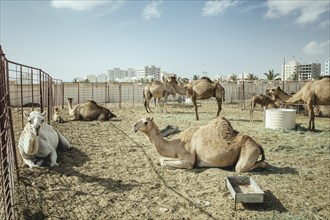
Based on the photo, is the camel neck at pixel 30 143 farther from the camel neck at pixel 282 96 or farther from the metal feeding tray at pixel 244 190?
the camel neck at pixel 282 96

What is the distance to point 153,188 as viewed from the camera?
201 inches

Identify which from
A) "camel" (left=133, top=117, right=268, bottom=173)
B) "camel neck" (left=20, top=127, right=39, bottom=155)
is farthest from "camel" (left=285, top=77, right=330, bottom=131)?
"camel neck" (left=20, top=127, right=39, bottom=155)

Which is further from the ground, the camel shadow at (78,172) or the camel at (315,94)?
the camel at (315,94)

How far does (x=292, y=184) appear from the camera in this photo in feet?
17.4

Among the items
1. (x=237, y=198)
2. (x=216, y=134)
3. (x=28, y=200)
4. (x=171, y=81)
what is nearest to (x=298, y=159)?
(x=216, y=134)

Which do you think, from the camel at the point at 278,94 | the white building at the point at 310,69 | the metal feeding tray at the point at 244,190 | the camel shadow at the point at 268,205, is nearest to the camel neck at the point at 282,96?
the camel at the point at 278,94

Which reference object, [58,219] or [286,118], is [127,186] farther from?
[286,118]

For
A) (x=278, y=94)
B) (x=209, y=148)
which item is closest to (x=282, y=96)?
(x=278, y=94)

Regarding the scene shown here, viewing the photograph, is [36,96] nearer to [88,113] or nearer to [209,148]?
[88,113]

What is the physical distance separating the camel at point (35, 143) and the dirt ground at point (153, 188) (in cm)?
33

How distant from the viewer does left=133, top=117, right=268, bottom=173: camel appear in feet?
19.0

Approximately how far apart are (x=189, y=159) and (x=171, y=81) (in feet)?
48.7

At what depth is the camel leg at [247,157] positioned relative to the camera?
5.71 meters

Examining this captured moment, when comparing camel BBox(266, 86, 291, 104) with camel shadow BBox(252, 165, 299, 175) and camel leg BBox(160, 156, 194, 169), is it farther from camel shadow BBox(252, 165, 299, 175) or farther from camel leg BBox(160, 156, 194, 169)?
camel leg BBox(160, 156, 194, 169)
